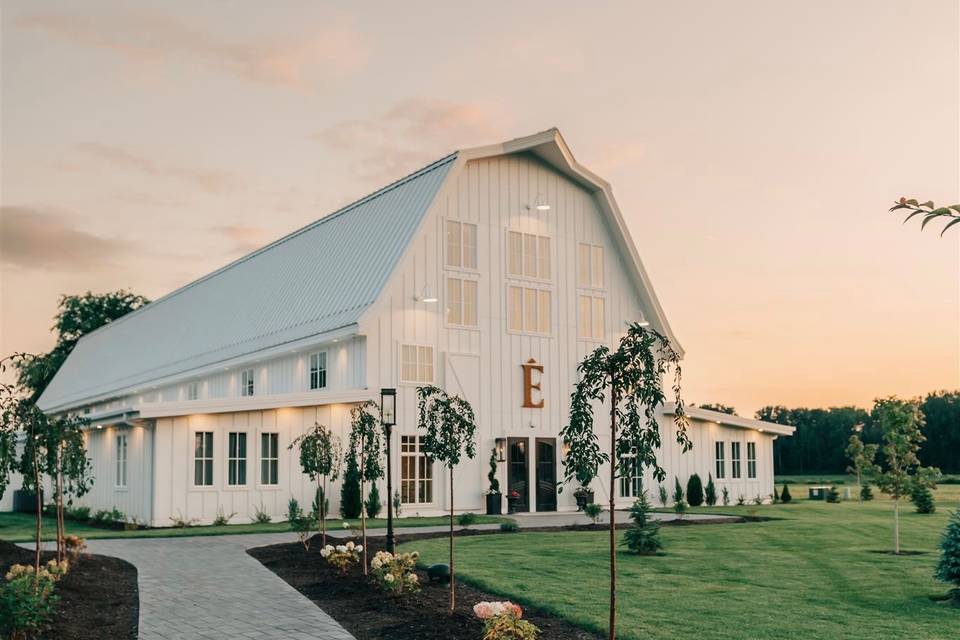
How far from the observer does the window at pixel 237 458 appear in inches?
1016

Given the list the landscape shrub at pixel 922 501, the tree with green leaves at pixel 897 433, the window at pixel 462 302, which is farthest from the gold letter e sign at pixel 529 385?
the tree with green leaves at pixel 897 433

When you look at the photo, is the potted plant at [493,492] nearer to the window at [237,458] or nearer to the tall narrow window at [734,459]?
the window at [237,458]

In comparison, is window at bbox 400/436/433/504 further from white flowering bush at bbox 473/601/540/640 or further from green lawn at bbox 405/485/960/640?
white flowering bush at bbox 473/601/540/640

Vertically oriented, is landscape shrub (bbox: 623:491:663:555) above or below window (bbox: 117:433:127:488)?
below

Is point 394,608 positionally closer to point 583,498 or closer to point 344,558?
point 344,558

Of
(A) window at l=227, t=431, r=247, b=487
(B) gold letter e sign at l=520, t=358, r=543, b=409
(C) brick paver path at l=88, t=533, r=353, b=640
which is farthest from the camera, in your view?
(B) gold letter e sign at l=520, t=358, r=543, b=409

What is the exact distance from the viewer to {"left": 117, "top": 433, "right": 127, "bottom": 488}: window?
27.3 metres

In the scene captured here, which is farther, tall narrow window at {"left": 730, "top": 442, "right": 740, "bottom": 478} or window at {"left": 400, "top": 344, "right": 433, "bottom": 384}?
tall narrow window at {"left": 730, "top": 442, "right": 740, "bottom": 478}

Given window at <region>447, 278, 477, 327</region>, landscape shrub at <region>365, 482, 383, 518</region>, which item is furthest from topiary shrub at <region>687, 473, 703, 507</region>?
landscape shrub at <region>365, 482, 383, 518</region>

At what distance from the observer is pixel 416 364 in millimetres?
28516

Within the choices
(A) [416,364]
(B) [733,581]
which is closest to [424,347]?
(A) [416,364]

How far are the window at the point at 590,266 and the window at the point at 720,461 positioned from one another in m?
7.81

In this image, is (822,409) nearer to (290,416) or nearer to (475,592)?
(290,416)

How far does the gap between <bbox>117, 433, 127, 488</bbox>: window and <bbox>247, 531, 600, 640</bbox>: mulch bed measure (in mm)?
12364
